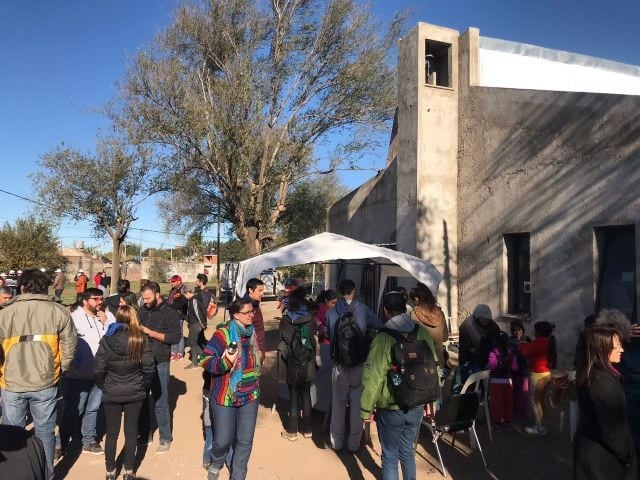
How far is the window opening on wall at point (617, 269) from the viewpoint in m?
7.59

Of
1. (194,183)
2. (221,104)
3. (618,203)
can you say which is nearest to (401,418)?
(618,203)

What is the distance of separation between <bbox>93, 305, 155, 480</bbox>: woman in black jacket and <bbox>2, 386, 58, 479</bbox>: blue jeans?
1.28 feet

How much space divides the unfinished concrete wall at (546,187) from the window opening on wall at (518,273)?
0.17 meters

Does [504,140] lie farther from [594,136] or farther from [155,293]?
[155,293]

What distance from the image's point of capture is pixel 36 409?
411 cm

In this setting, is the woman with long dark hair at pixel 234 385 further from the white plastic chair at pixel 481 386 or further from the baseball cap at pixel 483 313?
the baseball cap at pixel 483 313

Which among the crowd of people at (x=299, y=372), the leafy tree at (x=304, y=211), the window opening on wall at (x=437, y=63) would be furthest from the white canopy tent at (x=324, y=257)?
the leafy tree at (x=304, y=211)

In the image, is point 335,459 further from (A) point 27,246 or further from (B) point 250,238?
(A) point 27,246

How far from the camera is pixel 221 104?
17.3 meters

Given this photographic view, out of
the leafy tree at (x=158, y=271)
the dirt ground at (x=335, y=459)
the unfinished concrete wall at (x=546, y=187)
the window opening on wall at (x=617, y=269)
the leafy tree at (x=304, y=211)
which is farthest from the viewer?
the leafy tree at (x=158, y=271)

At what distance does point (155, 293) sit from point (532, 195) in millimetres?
7015

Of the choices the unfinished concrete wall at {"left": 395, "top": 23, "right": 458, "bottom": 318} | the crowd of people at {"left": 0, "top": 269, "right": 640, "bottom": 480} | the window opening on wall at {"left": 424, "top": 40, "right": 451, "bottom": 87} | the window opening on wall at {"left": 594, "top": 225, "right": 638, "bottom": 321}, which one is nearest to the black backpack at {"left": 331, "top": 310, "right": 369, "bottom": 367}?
the crowd of people at {"left": 0, "top": 269, "right": 640, "bottom": 480}

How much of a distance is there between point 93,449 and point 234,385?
2.36 meters

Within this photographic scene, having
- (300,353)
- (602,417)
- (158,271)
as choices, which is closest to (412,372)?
(602,417)
